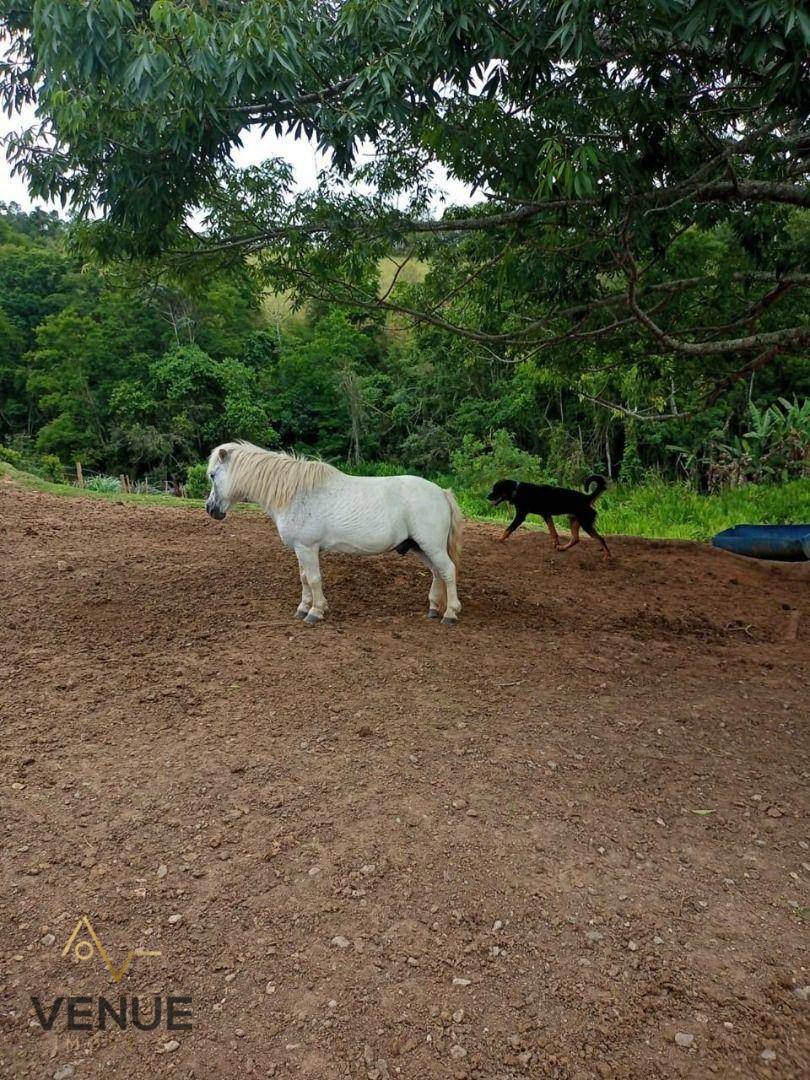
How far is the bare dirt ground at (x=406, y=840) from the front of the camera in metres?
1.68

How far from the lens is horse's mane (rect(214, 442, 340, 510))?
4.57 m

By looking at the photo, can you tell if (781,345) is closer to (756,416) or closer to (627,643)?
(627,643)

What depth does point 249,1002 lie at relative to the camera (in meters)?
1.76

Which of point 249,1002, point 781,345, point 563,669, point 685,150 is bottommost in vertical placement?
point 249,1002

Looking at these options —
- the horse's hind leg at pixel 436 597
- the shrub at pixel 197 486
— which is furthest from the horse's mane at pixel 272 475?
the shrub at pixel 197 486

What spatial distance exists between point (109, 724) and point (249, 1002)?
73.1 inches

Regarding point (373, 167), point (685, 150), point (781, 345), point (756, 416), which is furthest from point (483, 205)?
point (756, 416)

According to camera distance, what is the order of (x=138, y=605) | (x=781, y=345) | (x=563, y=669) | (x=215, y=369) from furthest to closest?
(x=215, y=369) → (x=781, y=345) → (x=138, y=605) → (x=563, y=669)

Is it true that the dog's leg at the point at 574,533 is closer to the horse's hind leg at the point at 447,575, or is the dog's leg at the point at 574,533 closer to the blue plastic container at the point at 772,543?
the blue plastic container at the point at 772,543

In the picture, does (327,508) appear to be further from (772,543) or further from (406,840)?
(772,543)

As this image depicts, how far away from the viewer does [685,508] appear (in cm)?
1094

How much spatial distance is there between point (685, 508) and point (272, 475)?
8557 millimetres

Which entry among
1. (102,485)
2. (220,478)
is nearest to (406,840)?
(220,478)

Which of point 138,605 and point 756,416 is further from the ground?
point 756,416
